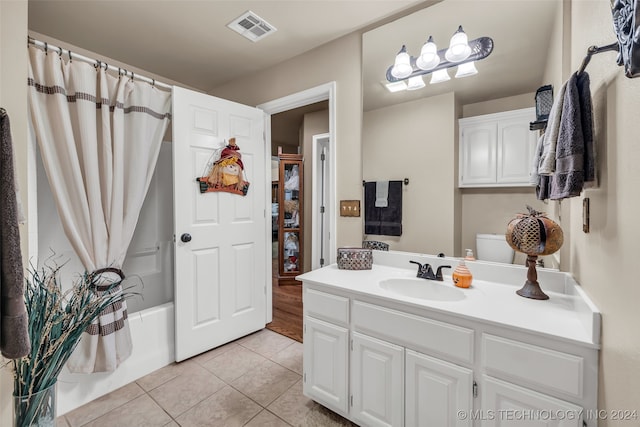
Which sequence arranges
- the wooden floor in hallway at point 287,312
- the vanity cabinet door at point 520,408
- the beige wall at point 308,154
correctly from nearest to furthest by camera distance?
the vanity cabinet door at point 520,408, the wooden floor in hallway at point 287,312, the beige wall at point 308,154

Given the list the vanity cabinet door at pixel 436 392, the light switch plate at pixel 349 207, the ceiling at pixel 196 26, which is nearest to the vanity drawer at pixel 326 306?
the vanity cabinet door at pixel 436 392

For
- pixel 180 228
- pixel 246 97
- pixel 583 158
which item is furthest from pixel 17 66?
pixel 583 158

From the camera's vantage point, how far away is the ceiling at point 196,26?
1.72 metres

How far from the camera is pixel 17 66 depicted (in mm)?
1245

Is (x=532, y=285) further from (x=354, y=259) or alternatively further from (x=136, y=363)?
(x=136, y=363)

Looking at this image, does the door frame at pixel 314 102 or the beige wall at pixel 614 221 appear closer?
the beige wall at pixel 614 221

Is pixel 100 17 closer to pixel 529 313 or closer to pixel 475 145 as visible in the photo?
pixel 475 145

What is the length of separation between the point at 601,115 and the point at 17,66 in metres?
2.34

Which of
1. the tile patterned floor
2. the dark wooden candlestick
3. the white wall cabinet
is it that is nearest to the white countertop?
Answer: the dark wooden candlestick

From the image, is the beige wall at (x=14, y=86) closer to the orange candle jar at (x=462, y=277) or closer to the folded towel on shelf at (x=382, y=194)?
the folded towel on shelf at (x=382, y=194)

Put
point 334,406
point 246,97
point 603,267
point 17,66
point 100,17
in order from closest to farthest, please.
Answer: point 603,267, point 17,66, point 334,406, point 100,17, point 246,97

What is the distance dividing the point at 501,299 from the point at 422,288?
1.25ft

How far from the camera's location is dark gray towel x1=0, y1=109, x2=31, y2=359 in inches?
30.6

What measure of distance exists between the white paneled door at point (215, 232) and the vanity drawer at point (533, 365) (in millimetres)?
1878
